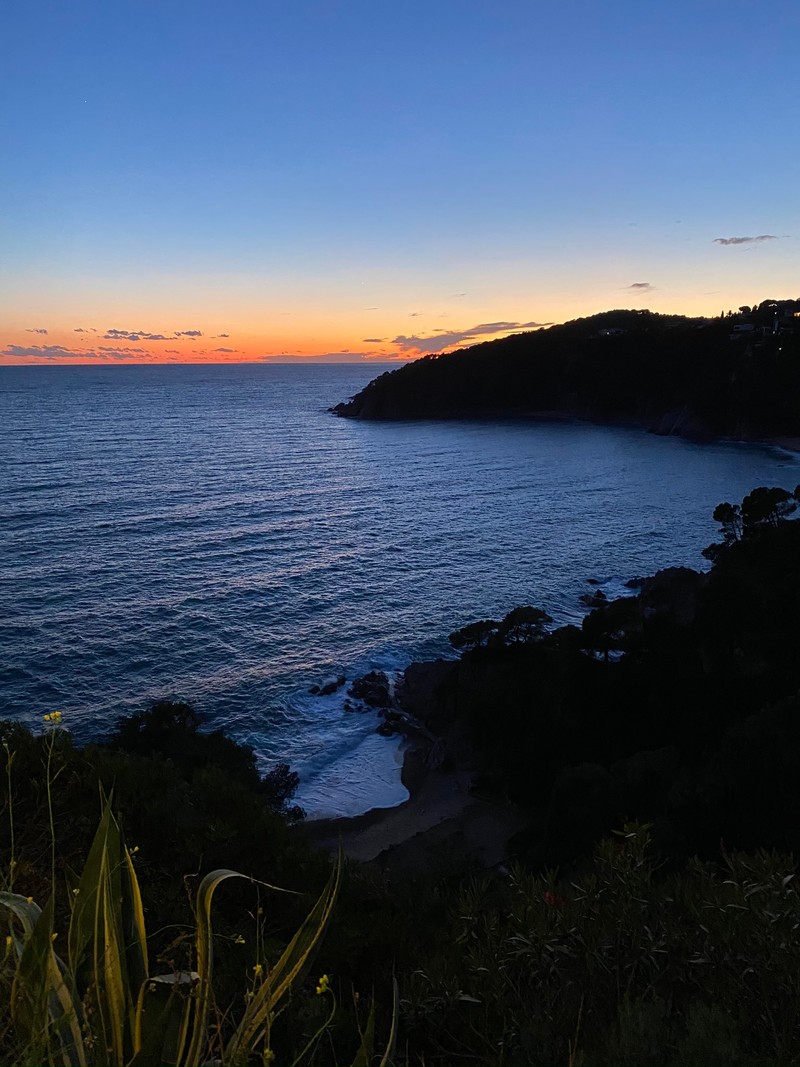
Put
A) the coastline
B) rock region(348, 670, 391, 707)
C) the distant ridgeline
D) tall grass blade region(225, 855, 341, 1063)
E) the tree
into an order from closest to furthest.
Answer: tall grass blade region(225, 855, 341, 1063), the coastline, rock region(348, 670, 391, 707), the tree, the distant ridgeline

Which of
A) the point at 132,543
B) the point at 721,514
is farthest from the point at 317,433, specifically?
the point at 721,514

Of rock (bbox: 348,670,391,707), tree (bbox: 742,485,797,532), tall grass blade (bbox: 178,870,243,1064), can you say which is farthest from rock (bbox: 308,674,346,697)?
→ tall grass blade (bbox: 178,870,243,1064)

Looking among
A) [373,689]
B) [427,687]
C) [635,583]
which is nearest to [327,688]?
[373,689]

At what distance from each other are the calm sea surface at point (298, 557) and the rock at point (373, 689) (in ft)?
2.77

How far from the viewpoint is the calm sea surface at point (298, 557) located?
2483cm

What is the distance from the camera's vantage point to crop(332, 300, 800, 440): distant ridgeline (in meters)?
85.5

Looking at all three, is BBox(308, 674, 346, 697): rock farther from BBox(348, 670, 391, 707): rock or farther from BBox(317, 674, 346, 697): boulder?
BBox(348, 670, 391, 707): rock

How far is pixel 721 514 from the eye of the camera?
4025cm

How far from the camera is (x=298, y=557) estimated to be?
4034cm

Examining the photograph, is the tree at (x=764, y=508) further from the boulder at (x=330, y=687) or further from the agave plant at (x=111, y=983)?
the agave plant at (x=111, y=983)

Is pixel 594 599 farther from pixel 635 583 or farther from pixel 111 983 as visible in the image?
pixel 111 983

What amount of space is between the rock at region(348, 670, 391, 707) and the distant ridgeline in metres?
75.3

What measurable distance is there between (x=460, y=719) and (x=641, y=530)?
29465 mm

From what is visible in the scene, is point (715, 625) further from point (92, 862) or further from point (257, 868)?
point (92, 862)
